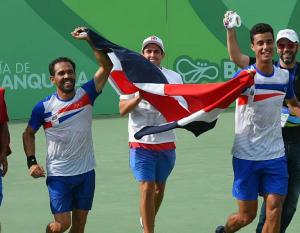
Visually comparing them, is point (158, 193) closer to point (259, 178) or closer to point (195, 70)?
point (259, 178)

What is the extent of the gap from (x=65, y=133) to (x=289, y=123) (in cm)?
209

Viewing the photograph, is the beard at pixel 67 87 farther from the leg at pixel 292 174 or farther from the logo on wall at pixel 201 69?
the logo on wall at pixel 201 69

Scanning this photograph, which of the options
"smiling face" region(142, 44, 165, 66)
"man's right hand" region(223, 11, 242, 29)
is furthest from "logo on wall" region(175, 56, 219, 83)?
"man's right hand" region(223, 11, 242, 29)

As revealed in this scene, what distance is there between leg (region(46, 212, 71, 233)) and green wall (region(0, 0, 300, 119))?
10.4 metres

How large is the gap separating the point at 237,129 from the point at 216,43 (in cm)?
1181

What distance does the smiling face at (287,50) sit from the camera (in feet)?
27.5

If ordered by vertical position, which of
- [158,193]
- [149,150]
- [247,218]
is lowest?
[247,218]

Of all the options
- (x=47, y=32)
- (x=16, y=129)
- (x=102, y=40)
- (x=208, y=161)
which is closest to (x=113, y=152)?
(x=208, y=161)

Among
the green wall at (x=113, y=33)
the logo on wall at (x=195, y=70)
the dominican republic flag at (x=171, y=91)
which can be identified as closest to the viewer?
the dominican republic flag at (x=171, y=91)

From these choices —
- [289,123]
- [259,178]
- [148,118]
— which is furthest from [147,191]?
[289,123]

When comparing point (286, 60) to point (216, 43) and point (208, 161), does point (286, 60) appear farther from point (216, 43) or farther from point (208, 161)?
point (216, 43)

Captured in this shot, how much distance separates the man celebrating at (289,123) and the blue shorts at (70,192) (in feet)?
5.37

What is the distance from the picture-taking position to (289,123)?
8492 millimetres

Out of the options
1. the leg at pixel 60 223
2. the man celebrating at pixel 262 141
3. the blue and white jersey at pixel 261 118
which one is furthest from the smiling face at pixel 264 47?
the leg at pixel 60 223
